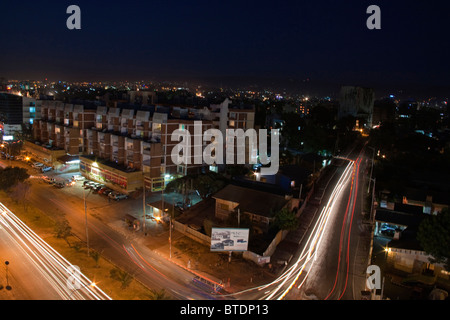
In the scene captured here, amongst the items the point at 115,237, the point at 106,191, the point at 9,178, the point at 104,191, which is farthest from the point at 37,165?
the point at 115,237

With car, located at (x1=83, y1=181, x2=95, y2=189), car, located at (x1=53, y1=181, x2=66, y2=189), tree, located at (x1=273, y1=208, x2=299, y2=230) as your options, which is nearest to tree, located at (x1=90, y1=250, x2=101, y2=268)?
tree, located at (x1=273, y1=208, x2=299, y2=230)

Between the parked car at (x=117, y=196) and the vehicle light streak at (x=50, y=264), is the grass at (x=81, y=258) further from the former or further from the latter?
the parked car at (x=117, y=196)

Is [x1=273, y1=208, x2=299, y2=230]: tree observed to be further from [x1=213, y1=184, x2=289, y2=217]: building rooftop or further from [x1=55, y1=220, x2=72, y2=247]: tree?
[x1=55, y1=220, x2=72, y2=247]: tree

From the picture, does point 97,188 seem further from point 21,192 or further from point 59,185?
point 21,192

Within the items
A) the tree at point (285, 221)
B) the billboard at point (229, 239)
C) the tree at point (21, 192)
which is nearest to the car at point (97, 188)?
the tree at point (21, 192)

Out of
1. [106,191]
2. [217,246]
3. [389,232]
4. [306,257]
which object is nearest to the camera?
[217,246]

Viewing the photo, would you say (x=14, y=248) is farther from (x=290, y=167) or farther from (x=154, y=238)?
(x=290, y=167)

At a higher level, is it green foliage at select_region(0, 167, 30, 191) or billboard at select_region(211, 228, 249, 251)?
green foliage at select_region(0, 167, 30, 191)
